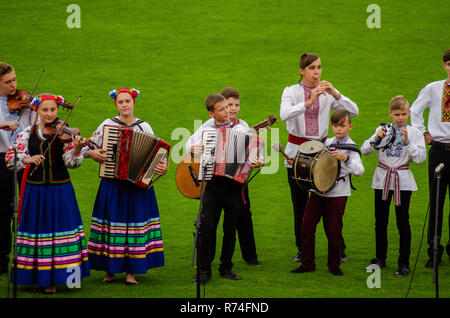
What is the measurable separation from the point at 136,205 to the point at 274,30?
33.8 feet

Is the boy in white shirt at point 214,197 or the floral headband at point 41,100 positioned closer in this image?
the floral headband at point 41,100

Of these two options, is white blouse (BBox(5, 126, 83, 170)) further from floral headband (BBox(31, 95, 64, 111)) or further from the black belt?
the black belt

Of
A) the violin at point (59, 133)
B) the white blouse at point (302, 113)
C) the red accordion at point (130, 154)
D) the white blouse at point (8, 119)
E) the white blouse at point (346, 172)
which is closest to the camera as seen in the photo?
the violin at point (59, 133)

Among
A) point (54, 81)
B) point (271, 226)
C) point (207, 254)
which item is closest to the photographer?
point (207, 254)

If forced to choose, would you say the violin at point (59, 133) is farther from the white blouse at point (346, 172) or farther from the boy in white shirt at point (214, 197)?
the white blouse at point (346, 172)

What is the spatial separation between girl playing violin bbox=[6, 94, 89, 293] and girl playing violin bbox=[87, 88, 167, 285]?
308 mm

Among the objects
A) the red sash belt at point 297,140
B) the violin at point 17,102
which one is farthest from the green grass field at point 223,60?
Result: the violin at point 17,102

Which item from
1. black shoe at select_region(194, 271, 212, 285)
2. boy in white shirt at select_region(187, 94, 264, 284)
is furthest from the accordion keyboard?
black shoe at select_region(194, 271, 212, 285)

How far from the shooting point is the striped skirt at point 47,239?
618 cm

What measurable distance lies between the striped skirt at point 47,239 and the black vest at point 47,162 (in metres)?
0.06

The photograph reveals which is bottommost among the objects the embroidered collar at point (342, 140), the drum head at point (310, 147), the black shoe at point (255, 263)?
the black shoe at point (255, 263)

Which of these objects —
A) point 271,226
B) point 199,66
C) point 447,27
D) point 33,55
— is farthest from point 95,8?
point 271,226

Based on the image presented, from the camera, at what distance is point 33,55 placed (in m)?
15.0

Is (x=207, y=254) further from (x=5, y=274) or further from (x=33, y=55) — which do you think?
(x=33, y=55)
